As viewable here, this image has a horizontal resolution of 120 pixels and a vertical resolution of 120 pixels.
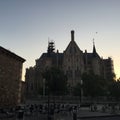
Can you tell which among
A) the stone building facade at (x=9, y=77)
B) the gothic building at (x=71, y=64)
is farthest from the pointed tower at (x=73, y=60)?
the stone building facade at (x=9, y=77)

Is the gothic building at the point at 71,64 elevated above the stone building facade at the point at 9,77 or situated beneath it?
elevated above

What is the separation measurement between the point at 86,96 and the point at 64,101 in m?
7.57

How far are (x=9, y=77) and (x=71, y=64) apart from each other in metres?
66.7

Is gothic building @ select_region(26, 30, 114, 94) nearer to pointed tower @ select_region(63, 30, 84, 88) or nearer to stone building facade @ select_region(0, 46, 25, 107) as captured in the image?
pointed tower @ select_region(63, 30, 84, 88)

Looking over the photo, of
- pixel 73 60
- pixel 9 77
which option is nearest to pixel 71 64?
pixel 73 60

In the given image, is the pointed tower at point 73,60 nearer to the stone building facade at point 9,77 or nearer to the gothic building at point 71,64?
the gothic building at point 71,64

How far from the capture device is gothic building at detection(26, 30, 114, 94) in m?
93.5

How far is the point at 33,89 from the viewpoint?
96.1 m

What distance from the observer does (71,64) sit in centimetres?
9456

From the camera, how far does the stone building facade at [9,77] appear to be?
88.7 ft

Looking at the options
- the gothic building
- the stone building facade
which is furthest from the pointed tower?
the stone building facade

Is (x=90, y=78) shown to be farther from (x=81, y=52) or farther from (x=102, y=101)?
(x=81, y=52)

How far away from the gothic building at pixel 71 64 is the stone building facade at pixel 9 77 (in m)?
58.5

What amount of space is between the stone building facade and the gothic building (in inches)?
2305
